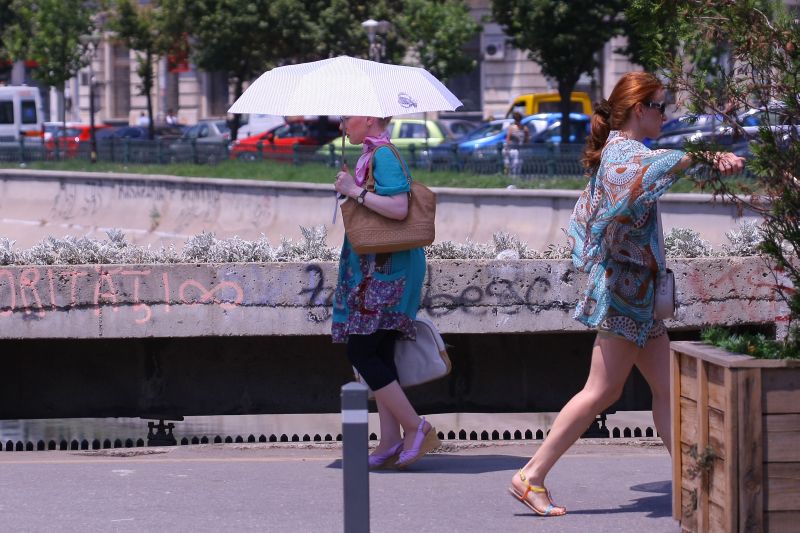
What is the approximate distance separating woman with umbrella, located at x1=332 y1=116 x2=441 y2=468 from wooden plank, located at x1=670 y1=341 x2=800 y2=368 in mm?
1800

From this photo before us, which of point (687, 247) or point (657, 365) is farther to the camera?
point (687, 247)

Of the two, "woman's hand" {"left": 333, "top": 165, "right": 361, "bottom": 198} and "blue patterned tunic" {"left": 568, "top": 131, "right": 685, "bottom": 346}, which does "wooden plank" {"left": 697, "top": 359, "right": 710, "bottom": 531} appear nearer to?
"blue patterned tunic" {"left": 568, "top": 131, "right": 685, "bottom": 346}

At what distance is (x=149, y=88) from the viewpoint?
A: 51094 mm

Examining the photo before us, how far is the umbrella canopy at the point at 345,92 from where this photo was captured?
650 centimetres

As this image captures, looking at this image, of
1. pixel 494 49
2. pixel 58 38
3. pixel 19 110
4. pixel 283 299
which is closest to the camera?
pixel 283 299

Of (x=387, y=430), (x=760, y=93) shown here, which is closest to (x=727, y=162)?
(x=760, y=93)

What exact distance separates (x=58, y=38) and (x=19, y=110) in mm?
3546

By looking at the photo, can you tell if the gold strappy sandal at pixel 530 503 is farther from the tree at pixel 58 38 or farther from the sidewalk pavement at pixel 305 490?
the tree at pixel 58 38

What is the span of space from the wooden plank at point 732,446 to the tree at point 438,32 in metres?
37.9

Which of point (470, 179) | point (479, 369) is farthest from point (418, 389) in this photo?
point (470, 179)

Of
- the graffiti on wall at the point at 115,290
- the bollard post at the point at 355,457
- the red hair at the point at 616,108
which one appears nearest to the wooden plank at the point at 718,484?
the bollard post at the point at 355,457

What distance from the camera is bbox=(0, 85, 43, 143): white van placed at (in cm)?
5296

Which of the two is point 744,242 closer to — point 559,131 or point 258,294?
point 258,294

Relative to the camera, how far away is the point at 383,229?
6.42 metres
